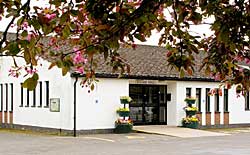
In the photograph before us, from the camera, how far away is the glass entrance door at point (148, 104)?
31203 mm

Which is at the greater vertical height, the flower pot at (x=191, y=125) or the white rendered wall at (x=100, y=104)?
the white rendered wall at (x=100, y=104)

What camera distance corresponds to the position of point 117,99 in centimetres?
2891

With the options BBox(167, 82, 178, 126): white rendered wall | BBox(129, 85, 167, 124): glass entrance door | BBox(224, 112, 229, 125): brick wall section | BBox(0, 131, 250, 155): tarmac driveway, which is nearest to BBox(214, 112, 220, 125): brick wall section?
BBox(224, 112, 229, 125): brick wall section

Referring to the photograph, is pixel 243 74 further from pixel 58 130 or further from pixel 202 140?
pixel 58 130

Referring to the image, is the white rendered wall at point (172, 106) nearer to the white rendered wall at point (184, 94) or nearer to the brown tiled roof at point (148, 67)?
the white rendered wall at point (184, 94)

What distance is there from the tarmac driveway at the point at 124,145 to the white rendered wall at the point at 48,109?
217 centimetres

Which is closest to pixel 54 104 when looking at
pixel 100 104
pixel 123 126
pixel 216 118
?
pixel 100 104

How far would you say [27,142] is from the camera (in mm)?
23109

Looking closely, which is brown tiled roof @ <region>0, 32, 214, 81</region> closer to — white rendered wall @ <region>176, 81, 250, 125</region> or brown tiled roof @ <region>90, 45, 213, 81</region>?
brown tiled roof @ <region>90, 45, 213, 81</region>

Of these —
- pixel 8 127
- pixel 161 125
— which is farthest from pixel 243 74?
pixel 8 127

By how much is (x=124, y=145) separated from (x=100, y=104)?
657cm

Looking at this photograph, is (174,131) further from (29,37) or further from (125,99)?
(29,37)

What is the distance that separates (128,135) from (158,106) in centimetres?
564

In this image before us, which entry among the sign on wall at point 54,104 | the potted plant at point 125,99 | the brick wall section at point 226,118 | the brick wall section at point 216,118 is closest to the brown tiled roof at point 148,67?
the potted plant at point 125,99
